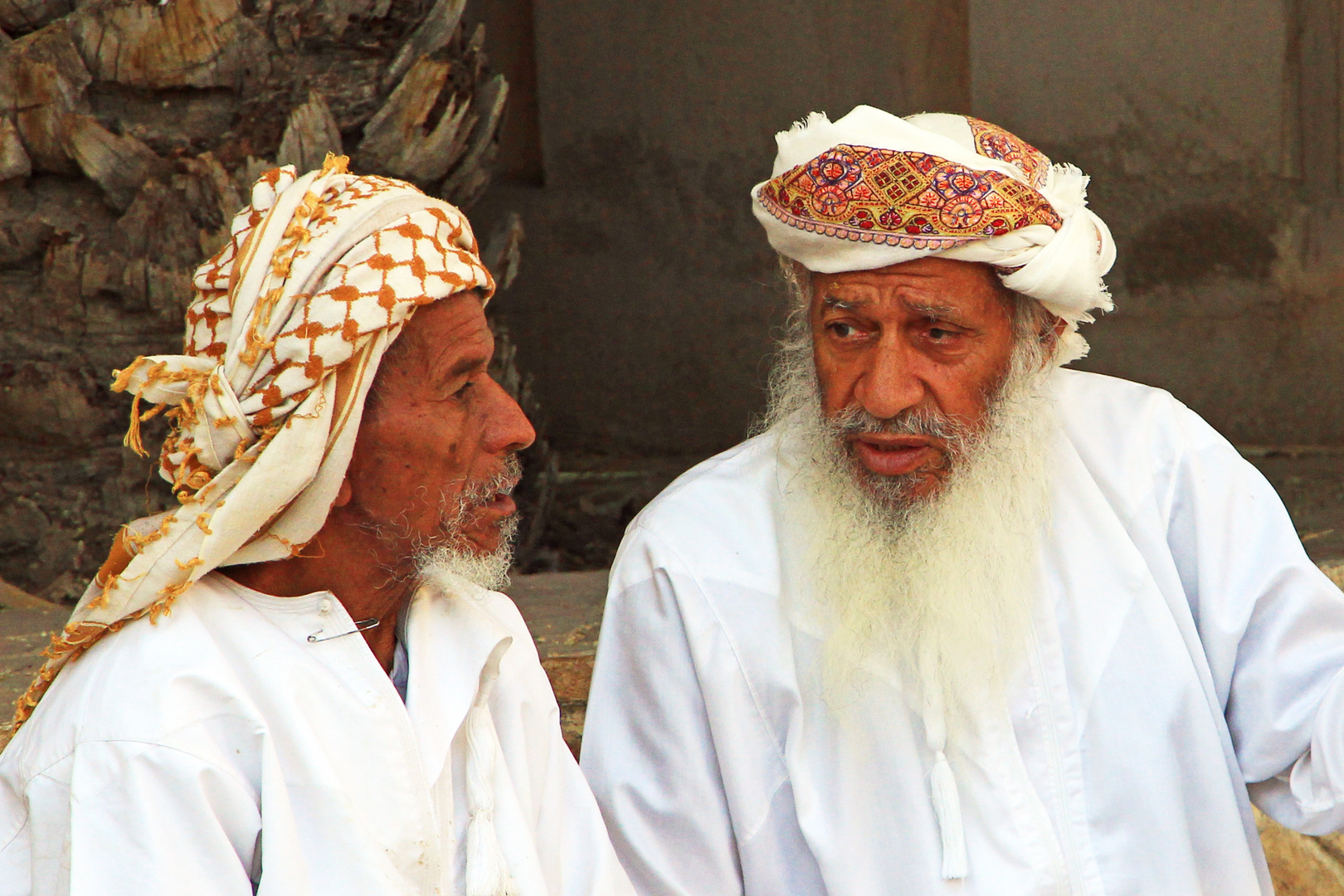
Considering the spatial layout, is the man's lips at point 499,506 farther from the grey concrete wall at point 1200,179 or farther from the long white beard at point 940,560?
the grey concrete wall at point 1200,179

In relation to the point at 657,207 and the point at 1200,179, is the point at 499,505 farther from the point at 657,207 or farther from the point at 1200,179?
the point at 1200,179

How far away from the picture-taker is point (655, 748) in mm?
2602

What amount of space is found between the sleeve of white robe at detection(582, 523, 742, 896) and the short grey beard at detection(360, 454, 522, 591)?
1.82 ft

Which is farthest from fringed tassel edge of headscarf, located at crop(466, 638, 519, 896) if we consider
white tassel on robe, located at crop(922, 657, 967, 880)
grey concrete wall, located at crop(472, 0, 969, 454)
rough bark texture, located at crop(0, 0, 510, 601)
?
grey concrete wall, located at crop(472, 0, 969, 454)

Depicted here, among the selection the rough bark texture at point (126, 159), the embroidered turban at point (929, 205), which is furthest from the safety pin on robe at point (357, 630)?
the rough bark texture at point (126, 159)

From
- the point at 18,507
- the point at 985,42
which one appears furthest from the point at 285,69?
the point at 985,42

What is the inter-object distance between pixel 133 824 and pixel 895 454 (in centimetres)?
155

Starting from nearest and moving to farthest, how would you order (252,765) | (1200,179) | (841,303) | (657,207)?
(252,765)
(841,303)
(1200,179)
(657,207)

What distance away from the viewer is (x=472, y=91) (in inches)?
176

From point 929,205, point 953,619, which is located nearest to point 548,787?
point 953,619

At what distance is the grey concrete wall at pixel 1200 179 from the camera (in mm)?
6016

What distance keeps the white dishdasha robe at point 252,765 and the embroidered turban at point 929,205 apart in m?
1.03

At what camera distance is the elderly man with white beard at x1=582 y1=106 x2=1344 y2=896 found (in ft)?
8.18

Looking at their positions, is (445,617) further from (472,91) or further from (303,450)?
(472,91)
